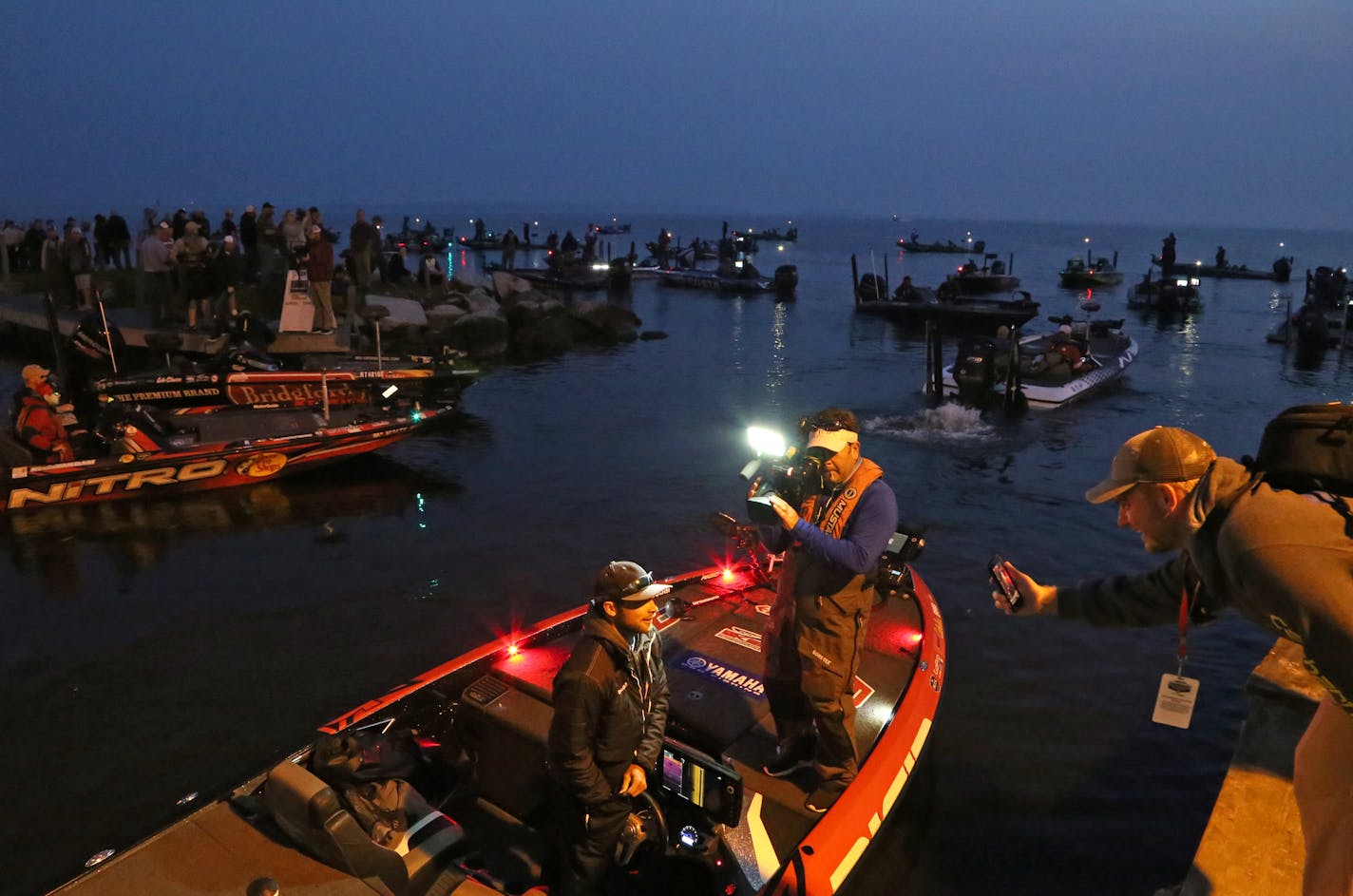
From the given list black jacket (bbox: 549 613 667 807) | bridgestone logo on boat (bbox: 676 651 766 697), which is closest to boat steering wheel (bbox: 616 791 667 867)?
black jacket (bbox: 549 613 667 807)

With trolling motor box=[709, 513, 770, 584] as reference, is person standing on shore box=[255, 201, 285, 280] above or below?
above

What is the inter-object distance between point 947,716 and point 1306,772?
17.8ft

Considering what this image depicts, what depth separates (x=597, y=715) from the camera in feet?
11.4

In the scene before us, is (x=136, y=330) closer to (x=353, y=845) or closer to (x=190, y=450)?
(x=190, y=450)

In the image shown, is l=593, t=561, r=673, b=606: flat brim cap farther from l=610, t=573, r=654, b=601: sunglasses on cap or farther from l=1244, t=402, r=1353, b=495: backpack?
l=1244, t=402, r=1353, b=495: backpack

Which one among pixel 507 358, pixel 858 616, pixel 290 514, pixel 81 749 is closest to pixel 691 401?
pixel 507 358

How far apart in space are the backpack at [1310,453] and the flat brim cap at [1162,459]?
0.13m

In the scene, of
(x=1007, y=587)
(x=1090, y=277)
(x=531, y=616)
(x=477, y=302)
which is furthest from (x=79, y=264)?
(x=1090, y=277)

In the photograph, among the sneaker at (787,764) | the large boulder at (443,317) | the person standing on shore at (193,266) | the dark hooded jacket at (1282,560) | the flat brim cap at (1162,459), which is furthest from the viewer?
the large boulder at (443,317)

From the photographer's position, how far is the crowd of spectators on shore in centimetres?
1909

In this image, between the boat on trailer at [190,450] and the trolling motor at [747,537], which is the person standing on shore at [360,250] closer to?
the boat on trailer at [190,450]

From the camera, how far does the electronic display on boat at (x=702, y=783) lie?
4051mm

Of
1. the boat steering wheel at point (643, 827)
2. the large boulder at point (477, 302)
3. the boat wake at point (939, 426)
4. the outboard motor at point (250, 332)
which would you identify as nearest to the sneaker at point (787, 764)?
the boat steering wheel at point (643, 827)

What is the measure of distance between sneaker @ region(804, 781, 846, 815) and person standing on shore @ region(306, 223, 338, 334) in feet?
54.6
